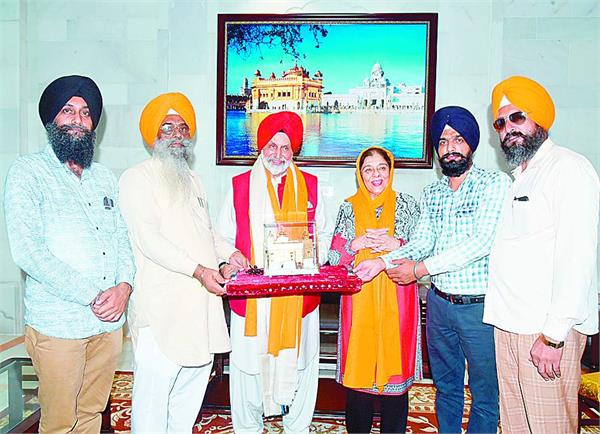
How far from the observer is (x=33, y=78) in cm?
548

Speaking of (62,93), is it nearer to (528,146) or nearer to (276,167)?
(276,167)

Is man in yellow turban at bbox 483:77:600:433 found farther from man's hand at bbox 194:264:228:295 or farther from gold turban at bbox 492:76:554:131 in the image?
man's hand at bbox 194:264:228:295

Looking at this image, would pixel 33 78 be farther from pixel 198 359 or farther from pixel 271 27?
pixel 198 359

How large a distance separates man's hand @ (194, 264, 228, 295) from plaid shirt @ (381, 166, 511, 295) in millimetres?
848

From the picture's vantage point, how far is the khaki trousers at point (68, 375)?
8.14 feet

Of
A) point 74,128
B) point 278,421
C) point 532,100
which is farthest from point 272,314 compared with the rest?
point 532,100

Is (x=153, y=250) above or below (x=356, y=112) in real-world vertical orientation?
below

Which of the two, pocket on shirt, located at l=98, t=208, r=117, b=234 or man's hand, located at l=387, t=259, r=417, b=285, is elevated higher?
pocket on shirt, located at l=98, t=208, r=117, b=234

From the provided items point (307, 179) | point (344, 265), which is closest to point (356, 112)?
point (307, 179)

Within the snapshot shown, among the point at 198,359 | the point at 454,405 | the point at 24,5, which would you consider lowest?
the point at 454,405

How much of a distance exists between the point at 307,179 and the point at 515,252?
1.28 metres

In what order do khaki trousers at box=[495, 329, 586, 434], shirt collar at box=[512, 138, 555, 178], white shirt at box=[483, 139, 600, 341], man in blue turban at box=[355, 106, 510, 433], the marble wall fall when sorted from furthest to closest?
the marble wall
man in blue turban at box=[355, 106, 510, 433]
shirt collar at box=[512, 138, 555, 178]
khaki trousers at box=[495, 329, 586, 434]
white shirt at box=[483, 139, 600, 341]

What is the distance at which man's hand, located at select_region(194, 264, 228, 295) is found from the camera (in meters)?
2.74

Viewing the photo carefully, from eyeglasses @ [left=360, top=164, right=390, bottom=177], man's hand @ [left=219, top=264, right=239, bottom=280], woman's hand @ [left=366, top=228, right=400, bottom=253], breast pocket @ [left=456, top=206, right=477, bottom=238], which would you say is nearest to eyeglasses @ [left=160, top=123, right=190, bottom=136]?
man's hand @ [left=219, top=264, right=239, bottom=280]
